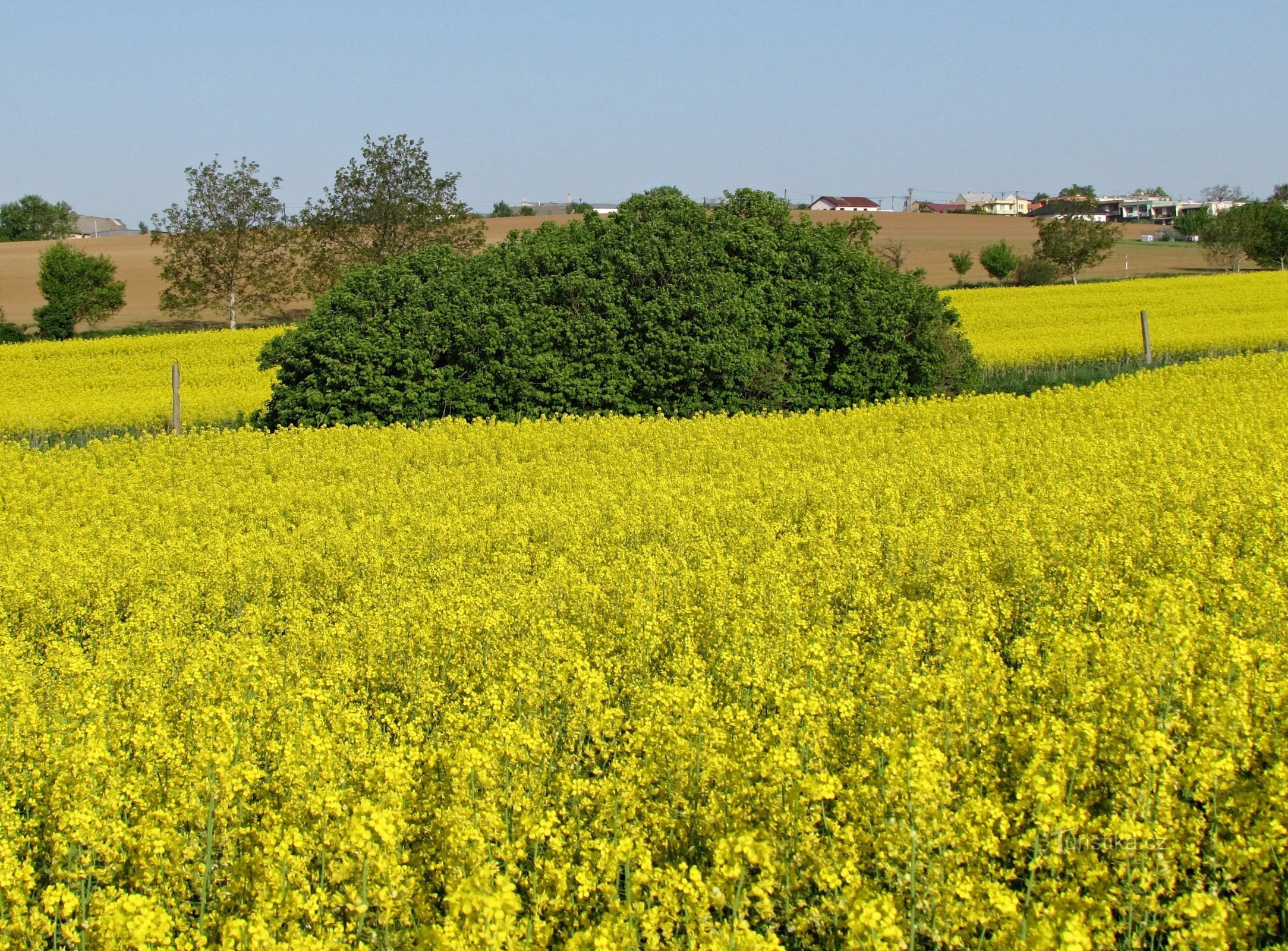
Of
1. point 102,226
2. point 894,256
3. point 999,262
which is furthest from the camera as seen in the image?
point 102,226

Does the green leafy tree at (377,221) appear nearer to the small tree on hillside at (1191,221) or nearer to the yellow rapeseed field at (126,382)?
the yellow rapeseed field at (126,382)

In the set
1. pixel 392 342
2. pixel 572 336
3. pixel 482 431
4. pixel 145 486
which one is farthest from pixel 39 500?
pixel 572 336

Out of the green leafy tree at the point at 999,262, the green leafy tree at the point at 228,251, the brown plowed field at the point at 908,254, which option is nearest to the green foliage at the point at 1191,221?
the brown plowed field at the point at 908,254

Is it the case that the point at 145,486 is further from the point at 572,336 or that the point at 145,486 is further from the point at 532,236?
the point at 532,236

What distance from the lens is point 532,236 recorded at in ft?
68.2

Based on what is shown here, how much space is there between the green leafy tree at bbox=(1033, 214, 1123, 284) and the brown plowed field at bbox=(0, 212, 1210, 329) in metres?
5.04

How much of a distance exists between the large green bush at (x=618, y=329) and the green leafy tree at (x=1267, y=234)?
161ft

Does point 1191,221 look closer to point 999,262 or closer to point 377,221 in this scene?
point 999,262

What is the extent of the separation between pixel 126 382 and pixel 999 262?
44037 millimetres

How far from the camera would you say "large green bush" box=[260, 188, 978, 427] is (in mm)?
19062

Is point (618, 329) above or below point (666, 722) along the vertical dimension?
above

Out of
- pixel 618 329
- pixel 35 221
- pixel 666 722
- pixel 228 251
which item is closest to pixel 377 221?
pixel 228 251

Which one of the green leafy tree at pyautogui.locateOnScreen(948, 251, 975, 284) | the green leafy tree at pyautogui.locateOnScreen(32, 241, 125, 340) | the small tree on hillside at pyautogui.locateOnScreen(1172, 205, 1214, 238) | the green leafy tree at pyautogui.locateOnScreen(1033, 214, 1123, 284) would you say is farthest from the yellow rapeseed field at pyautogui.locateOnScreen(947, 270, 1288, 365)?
the small tree on hillside at pyautogui.locateOnScreen(1172, 205, 1214, 238)

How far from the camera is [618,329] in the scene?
19.5 meters
